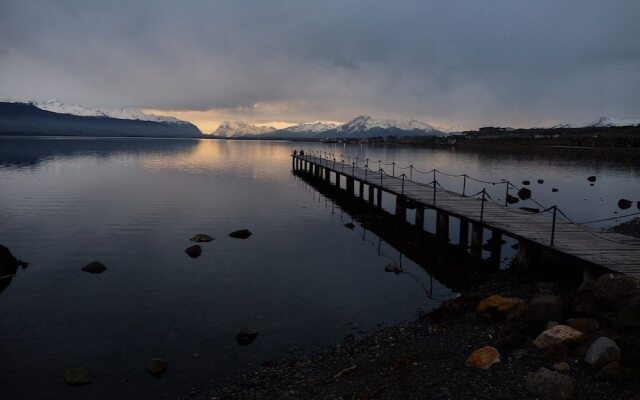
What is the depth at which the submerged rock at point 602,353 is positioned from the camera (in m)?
9.02

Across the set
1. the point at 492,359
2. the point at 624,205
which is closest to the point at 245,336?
the point at 492,359

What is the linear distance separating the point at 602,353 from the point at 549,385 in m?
1.47

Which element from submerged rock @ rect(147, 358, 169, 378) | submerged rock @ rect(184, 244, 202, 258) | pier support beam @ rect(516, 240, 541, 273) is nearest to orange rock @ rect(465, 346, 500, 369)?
submerged rock @ rect(147, 358, 169, 378)

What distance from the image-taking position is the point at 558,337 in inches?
400

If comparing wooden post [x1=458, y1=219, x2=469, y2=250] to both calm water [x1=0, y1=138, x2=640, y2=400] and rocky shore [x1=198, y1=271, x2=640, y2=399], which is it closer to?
calm water [x1=0, y1=138, x2=640, y2=400]

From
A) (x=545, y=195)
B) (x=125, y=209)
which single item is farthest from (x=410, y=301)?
(x=545, y=195)

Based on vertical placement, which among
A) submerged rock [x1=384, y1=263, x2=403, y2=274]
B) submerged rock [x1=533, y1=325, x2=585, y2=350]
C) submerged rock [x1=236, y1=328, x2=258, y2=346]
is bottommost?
submerged rock [x1=236, y1=328, x2=258, y2=346]

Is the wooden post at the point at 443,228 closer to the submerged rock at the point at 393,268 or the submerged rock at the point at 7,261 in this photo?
the submerged rock at the point at 393,268

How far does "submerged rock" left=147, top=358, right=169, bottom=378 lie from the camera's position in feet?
41.1

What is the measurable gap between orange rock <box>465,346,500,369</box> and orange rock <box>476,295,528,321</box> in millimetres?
2754

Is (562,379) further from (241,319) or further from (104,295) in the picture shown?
(104,295)

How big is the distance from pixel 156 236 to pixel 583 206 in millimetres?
36502

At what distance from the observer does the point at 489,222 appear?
20.8 metres

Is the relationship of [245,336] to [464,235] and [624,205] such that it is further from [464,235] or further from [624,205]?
[624,205]
